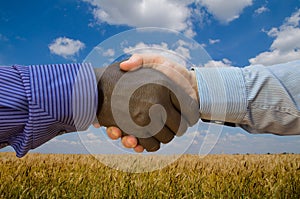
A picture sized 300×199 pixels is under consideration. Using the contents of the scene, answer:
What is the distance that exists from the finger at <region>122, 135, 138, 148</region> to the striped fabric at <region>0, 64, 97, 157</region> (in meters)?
0.25

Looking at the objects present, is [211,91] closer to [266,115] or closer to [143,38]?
[266,115]

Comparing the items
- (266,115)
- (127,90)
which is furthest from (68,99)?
(266,115)

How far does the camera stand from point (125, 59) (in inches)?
70.3

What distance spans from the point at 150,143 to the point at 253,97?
1.77ft

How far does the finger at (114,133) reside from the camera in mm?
1741

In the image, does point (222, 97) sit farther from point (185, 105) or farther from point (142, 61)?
point (142, 61)

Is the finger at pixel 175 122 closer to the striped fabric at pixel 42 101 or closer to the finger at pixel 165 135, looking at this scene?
the finger at pixel 165 135

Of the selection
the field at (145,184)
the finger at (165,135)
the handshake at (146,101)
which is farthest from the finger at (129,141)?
the field at (145,184)

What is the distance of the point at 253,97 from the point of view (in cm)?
171

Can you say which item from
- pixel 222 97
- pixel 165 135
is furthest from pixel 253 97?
pixel 165 135

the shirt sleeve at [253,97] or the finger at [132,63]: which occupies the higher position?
the finger at [132,63]

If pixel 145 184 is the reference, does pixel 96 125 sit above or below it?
above

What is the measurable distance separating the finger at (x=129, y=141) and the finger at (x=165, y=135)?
11 centimetres

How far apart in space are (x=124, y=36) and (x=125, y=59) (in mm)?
126
